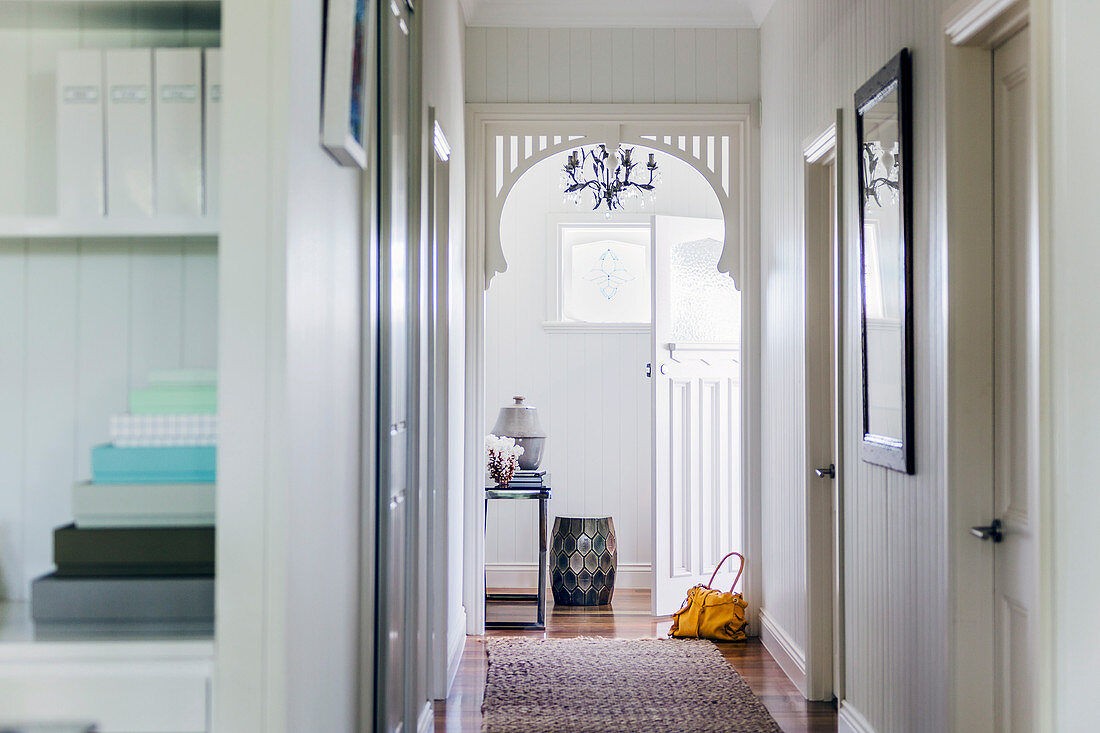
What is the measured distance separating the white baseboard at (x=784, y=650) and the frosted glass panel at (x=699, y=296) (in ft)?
5.11

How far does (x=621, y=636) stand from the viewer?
15.1ft

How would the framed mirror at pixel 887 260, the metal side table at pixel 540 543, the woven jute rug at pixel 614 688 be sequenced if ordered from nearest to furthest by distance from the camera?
the framed mirror at pixel 887 260
the woven jute rug at pixel 614 688
the metal side table at pixel 540 543

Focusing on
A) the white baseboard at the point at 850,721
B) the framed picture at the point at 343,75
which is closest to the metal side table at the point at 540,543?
the white baseboard at the point at 850,721

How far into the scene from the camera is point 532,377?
18.8 feet

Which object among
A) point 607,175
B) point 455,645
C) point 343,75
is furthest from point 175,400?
point 607,175

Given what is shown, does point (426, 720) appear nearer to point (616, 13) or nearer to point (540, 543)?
point (540, 543)

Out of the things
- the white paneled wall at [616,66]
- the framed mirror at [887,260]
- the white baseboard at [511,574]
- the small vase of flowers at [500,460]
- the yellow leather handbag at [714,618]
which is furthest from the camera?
the white baseboard at [511,574]

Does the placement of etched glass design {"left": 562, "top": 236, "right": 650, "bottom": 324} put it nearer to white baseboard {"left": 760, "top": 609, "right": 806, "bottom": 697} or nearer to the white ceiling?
the white ceiling

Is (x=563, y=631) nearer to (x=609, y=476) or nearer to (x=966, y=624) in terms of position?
(x=609, y=476)

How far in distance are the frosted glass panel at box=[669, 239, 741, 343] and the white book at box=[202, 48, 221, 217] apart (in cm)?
393

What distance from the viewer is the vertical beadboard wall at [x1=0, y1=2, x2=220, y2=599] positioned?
1346mm

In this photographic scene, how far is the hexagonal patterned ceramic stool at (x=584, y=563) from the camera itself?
527 centimetres

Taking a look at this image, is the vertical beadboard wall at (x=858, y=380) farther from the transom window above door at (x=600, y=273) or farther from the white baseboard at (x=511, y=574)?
the white baseboard at (x=511, y=574)

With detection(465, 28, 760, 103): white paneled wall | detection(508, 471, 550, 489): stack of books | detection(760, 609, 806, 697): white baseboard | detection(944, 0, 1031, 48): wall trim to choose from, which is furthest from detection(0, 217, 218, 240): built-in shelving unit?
detection(508, 471, 550, 489): stack of books
